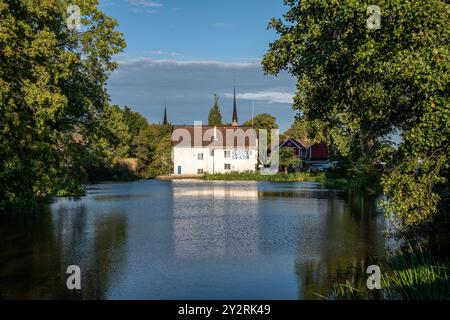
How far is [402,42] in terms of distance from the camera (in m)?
11.9

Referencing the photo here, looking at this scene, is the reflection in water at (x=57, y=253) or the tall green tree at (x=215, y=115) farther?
the tall green tree at (x=215, y=115)

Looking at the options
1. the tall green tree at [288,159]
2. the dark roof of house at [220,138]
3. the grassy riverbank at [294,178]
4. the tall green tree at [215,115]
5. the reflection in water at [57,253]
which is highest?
the tall green tree at [215,115]

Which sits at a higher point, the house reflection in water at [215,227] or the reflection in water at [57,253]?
the reflection in water at [57,253]

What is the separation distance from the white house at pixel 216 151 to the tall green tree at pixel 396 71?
270 ft

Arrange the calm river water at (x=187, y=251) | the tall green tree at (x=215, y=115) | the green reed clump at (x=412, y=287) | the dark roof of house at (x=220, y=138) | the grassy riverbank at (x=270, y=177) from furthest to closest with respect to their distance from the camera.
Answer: the tall green tree at (x=215, y=115)
the dark roof of house at (x=220, y=138)
the grassy riverbank at (x=270, y=177)
the calm river water at (x=187, y=251)
the green reed clump at (x=412, y=287)

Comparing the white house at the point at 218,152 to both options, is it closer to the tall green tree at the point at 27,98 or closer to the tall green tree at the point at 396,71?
the tall green tree at the point at 27,98

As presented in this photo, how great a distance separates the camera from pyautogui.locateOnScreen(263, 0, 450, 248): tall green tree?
10977 mm

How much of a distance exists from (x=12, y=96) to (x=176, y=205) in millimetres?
20927

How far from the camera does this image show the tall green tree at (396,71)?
11.0m

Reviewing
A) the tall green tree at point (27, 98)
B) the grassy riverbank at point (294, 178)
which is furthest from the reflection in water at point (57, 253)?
the grassy riverbank at point (294, 178)

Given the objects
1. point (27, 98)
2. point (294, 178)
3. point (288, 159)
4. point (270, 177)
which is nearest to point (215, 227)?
point (27, 98)

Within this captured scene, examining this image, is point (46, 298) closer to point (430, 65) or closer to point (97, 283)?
point (97, 283)

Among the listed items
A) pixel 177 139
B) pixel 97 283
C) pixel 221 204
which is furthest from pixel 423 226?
pixel 177 139

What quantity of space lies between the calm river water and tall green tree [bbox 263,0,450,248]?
14.1ft
